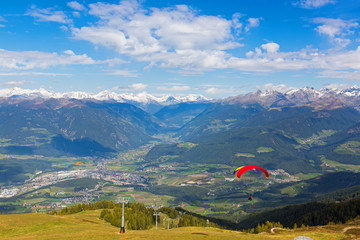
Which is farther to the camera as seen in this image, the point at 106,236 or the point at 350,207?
the point at 350,207

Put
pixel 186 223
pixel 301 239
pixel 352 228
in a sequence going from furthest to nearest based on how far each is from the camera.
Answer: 1. pixel 186 223
2. pixel 352 228
3. pixel 301 239

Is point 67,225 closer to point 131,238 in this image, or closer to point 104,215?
point 131,238

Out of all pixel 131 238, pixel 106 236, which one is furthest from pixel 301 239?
pixel 106 236

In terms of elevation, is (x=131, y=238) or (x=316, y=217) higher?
(x=131, y=238)

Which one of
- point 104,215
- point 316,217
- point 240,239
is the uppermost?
point 240,239

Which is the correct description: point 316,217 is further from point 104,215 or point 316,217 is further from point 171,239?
point 171,239

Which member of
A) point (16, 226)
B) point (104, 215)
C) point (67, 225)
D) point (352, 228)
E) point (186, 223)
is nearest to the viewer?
point (16, 226)

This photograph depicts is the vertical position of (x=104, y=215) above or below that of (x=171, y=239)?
below

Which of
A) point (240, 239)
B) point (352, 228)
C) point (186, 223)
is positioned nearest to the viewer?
Answer: point (240, 239)

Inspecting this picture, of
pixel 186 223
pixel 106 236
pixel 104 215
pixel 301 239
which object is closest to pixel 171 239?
pixel 106 236
